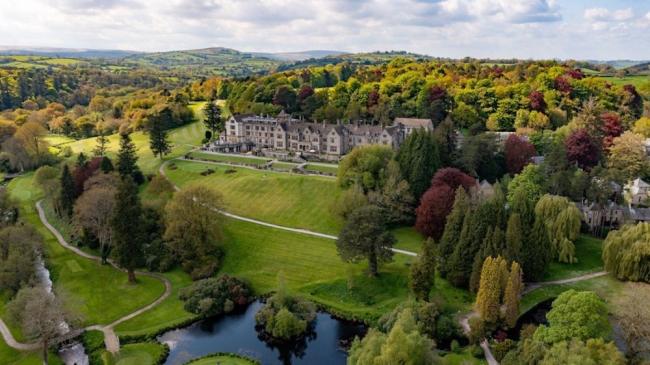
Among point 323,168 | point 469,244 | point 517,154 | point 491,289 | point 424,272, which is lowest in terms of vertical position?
point 491,289

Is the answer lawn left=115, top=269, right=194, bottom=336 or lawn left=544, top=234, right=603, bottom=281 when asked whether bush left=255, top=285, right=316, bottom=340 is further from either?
lawn left=544, top=234, right=603, bottom=281

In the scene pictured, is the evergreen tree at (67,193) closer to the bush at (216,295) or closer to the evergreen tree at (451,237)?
the bush at (216,295)

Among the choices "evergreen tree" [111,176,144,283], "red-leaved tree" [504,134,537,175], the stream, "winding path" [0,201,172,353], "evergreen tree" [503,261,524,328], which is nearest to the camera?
the stream

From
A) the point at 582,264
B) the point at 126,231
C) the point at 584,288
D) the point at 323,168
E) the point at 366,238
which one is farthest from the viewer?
the point at 323,168

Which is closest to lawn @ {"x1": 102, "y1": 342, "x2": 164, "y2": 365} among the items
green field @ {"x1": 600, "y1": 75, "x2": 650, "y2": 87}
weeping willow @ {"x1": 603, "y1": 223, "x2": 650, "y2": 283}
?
weeping willow @ {"x1": 603, "y1": 223, "x2": 650, "y2": 283}

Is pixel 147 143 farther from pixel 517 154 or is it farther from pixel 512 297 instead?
pixel 512 297

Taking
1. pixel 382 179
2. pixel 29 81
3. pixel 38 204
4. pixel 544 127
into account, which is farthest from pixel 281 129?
pixel 29 81

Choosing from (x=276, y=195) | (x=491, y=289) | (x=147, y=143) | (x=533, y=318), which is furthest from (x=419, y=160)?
(x=147, y=143)
